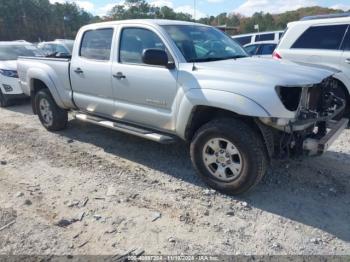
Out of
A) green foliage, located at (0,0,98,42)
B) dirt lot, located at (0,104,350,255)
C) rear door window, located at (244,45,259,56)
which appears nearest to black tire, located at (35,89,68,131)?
dirt lot, located at (0,104,350,255)

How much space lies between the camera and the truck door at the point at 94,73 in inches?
196

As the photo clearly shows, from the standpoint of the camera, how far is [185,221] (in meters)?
3.46

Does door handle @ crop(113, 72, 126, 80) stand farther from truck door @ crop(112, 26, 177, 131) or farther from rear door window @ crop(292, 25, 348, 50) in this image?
rear door window @ crop(292, 25, 348, 50)

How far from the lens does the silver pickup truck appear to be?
347 cm

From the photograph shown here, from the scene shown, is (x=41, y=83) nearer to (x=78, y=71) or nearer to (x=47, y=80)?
(x=47, y=80)

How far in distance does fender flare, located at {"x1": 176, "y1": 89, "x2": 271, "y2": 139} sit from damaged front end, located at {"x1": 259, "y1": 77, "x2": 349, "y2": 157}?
16 cm

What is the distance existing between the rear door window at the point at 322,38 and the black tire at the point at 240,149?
12.7 ft

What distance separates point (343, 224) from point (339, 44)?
4.21 m

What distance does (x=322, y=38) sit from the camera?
6637 mm

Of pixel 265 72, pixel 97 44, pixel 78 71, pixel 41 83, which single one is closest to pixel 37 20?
pixel 41 83

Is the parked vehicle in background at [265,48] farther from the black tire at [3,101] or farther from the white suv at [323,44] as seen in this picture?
the black tire at [3,101]

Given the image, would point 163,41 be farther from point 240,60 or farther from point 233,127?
point 233,127

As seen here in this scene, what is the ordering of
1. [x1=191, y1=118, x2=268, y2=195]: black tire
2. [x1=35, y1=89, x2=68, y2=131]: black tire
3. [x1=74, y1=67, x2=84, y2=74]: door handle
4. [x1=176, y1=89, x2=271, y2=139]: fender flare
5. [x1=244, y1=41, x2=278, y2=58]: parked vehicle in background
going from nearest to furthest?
[x1=176, y1=89, x2=271, y2=139]: fender flare, [x1=191, y1=118, x2=268, y2=195]: black tire, [x1=74, y1=67, x2=84, y2=74]: door handle, [x1=35, y1=89, x2=68, y2=131]: black tire, [x1=244, y1=41, x2=278, y2=58]: parked vehicle in background

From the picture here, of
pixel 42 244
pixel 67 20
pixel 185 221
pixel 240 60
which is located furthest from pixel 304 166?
pixel 67 20
